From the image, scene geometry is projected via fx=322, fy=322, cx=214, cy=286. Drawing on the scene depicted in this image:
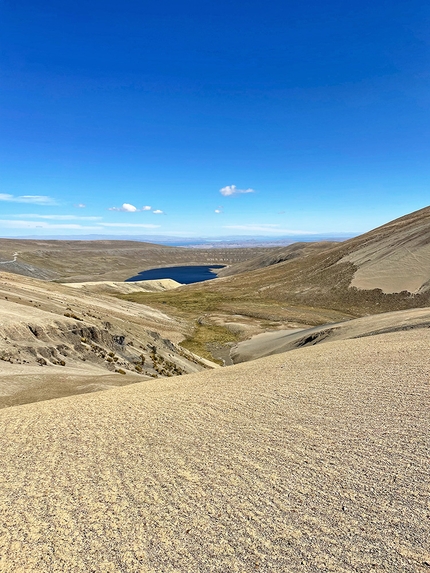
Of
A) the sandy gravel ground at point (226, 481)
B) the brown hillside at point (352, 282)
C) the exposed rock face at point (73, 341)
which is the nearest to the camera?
the sandy gravel ground at point (226, 481)

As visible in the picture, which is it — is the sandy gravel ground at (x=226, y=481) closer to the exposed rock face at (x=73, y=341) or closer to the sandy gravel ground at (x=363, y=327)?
the exposed rock face at (x=73, y=341)

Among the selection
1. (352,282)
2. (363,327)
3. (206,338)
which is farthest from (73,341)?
(352,282)

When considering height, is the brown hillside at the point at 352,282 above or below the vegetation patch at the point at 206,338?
above

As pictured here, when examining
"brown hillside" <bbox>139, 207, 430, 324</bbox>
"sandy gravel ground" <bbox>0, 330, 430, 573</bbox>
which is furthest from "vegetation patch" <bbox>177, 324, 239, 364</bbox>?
"sandy gravel ground" <bbox>0, 330, 430, 573</bbox>

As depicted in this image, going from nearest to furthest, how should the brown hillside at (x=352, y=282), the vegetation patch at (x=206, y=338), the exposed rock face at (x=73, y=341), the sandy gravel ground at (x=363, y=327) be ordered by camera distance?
1. the exposed rock face at (x=73, y=341)
2. the sandy gravel ground at (x=363, y=327)
3. the vegetation patch at (x=206, y=338)
4. the brown hillside at (x=352, y=282)

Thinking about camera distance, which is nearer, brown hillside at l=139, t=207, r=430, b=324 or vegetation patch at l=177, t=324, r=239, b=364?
vegetation patch at l=177, t=324, r=239, b=364

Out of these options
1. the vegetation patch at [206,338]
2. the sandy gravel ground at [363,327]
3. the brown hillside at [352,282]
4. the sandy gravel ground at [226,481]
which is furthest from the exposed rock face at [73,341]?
the brown hillside at [352,282]

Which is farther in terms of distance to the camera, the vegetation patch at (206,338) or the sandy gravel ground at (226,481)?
the vegetation patch at (206,338)

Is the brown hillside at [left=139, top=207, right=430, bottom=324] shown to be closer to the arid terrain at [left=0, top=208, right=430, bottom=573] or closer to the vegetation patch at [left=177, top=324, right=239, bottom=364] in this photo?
the vegetation patch at [left=177, top=324, right=239, bottom=364]

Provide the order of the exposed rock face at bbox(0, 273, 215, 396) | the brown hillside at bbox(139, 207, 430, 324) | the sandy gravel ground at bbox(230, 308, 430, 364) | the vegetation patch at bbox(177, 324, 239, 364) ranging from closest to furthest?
the exposed rock face at bbox(0, 273, 215, 396)
the sandy gravel ground at bbox(230, 308, 430, 364)
the vegetation patch at bbox(177, 324, 239, 364)
the brown hillside at bbox(139, 207, 430, 324)
